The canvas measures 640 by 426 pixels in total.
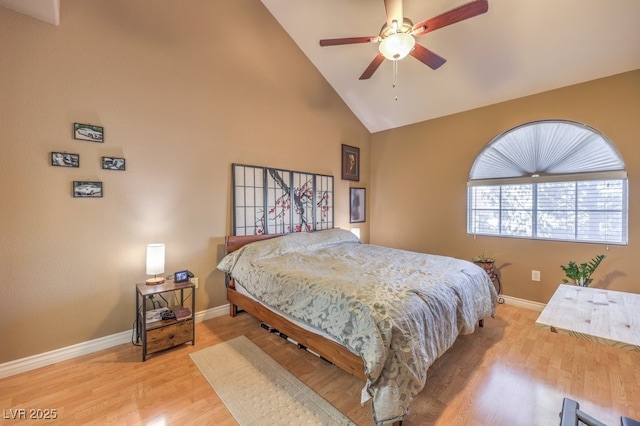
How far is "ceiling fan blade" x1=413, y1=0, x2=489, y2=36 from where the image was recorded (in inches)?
68.4

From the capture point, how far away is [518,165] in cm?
340

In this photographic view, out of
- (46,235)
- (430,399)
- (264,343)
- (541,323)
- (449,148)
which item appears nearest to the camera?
(541,323)

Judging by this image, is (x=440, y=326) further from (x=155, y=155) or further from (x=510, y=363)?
(x=155, y=155)

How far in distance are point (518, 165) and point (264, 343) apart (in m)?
3.74

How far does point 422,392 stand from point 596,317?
112 centimetres

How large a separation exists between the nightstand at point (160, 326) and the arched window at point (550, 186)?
3781mm

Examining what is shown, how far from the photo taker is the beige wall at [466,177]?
2.76 meters

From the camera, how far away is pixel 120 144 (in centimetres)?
243

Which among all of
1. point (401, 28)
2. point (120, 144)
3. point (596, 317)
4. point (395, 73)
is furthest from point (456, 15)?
point (120, 144)

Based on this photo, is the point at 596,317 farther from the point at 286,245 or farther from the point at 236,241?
the point at 236,241

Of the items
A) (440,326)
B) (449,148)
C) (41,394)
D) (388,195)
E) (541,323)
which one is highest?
(449,148)

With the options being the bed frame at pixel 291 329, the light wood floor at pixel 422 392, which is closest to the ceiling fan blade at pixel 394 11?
the bed frame at pixel 291 329

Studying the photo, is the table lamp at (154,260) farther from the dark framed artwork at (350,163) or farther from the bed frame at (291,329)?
the dark framed artwork at (350,163)

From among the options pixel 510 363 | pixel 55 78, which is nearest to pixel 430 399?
pixel 510 363
